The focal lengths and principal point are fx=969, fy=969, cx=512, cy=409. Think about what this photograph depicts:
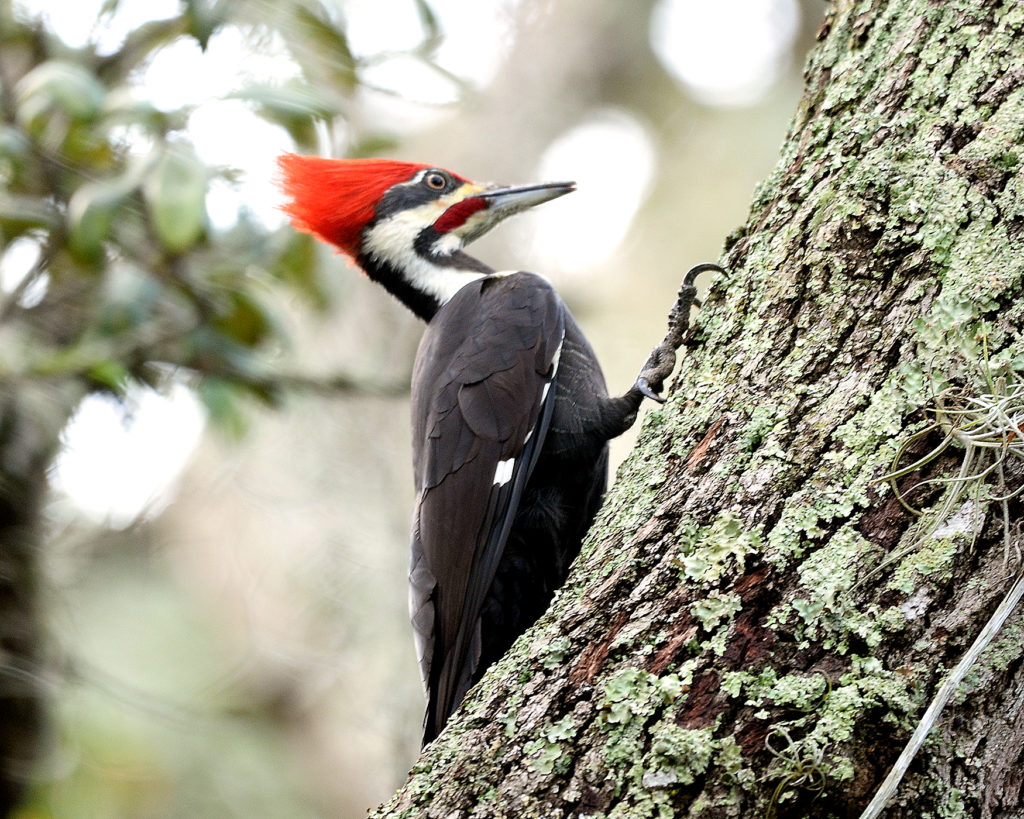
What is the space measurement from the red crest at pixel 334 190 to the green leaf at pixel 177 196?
740 millimetres

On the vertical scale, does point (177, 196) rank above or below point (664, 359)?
above

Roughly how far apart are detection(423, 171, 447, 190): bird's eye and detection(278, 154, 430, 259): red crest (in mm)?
69

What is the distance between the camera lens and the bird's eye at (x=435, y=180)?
9.58ft

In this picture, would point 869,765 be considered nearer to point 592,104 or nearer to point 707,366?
point 707,366

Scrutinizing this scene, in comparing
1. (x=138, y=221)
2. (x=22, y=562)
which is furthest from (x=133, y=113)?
(x=22, y=562)

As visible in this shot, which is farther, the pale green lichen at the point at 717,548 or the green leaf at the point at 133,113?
the green leaf at the point at 133,113

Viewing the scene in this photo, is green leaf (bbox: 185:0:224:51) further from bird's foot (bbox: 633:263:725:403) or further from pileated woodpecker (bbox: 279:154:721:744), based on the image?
bird's foot (bbox: 633:263:725:403)

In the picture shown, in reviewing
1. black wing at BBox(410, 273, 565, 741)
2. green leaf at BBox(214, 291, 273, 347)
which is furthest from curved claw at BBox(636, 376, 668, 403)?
green leaf at BBox(214, 291, 273, 347)

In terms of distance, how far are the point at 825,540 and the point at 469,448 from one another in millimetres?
1127

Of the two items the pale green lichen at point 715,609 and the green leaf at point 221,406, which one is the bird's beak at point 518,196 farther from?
the pale green lichen at point 715,609

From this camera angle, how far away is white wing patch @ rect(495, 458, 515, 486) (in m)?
2.16

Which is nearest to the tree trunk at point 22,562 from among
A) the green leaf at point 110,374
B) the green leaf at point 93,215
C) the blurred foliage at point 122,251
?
the blurred foliage at point 122,251

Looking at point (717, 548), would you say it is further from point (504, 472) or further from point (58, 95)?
point (58, 95)

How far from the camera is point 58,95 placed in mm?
1914
